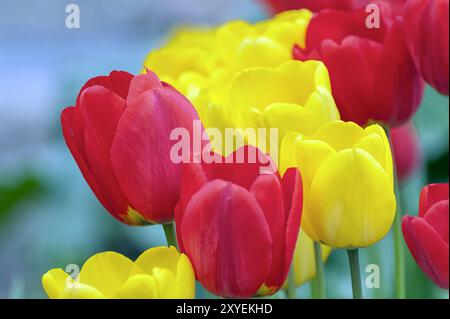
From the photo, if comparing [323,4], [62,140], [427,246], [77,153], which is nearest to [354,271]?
[427,246]

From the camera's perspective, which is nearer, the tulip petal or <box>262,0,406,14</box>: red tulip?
the tulip petal

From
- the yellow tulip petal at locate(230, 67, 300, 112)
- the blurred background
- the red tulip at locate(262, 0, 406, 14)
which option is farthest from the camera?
the blurred background

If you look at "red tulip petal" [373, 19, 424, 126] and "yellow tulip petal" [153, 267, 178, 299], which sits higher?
"red tulip petal" [373, 19, 424, 126]

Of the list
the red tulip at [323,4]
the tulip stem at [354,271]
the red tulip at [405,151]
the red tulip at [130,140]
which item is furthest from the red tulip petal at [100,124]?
the red tulip at [405,151]

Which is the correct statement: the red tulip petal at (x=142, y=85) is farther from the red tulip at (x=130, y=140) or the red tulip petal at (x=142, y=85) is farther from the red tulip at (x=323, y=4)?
the red tulip at (x=323, y=4)

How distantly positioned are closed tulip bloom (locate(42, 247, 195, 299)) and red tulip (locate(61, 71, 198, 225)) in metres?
0.03

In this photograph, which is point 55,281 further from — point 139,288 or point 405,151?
point 405,151

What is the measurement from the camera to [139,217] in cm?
49

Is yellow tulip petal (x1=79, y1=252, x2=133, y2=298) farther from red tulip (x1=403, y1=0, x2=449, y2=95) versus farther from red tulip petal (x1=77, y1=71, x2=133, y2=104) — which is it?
red tulip (x1=403, y1=0, x2=449, y2=95)

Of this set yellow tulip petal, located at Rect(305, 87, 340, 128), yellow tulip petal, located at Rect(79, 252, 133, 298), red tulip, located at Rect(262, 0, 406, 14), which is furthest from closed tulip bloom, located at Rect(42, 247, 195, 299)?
red tulip, located at Rect(262, 0, 406, 14)

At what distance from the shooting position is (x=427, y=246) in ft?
1.53

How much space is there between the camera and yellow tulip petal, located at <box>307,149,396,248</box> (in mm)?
460

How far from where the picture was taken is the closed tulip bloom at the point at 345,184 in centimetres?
46

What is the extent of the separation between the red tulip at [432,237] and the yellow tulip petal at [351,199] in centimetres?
1
